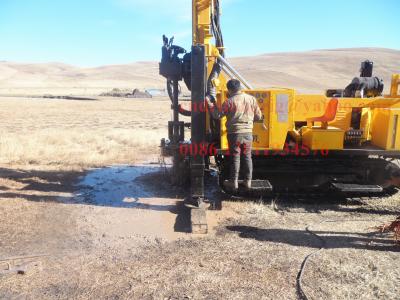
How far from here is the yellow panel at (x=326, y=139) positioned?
6.75 meters

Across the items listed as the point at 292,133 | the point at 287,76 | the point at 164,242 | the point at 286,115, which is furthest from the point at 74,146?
the point at 287,76

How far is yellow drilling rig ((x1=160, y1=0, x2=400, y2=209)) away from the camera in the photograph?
662cm

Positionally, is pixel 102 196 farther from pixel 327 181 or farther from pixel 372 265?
pixel 372 265

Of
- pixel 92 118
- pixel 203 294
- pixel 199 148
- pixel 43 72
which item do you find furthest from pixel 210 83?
pixel 43 72

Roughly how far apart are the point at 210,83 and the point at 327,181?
2792 mm

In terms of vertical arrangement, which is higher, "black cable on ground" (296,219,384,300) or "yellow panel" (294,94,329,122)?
"yellow panel" (294,94,329,122)

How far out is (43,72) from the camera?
404ft

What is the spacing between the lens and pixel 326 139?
6773mm

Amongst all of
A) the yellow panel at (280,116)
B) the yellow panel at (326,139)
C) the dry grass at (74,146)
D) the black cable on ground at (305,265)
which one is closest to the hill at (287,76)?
the dry grass at (74,146)

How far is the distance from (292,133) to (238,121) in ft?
4.80

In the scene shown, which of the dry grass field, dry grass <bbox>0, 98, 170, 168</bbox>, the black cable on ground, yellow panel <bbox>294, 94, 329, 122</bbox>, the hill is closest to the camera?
the black cable on ground

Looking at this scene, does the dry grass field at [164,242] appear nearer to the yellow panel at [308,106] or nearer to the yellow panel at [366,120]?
the yellow panel at [366,120]

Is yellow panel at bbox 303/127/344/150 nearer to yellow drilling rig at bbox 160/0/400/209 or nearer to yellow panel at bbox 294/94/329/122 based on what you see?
yellow drilling rig at bbox 160/0/400/209

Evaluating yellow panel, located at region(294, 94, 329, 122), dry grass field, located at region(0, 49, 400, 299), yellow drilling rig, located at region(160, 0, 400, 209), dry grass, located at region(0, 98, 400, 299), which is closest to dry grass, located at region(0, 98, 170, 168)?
dry grass field, located at region(0, 49, 400, 299)
